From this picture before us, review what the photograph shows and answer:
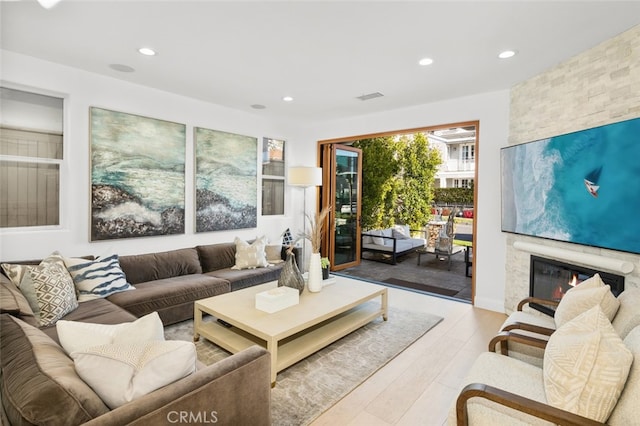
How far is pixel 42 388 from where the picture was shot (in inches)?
39.9

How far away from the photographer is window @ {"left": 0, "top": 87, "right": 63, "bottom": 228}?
3.10m

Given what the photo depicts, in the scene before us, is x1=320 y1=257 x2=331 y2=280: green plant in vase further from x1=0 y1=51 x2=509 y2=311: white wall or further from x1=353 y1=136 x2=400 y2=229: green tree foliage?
x1=353 y1=136 x2=400 y2=229: green tree foliage

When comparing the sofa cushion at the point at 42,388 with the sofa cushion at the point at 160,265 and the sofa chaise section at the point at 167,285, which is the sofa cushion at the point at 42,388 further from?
the sofa cushion at the point at 160,265

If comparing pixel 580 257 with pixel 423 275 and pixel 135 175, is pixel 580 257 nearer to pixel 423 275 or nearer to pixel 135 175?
pixel 423 275

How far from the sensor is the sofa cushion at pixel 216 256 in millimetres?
4279

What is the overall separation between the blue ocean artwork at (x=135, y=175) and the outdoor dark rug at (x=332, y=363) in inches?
53.7

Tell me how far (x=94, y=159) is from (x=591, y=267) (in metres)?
4.98

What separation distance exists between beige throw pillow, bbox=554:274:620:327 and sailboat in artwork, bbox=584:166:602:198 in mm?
889

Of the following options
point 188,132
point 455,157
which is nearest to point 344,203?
point 188,132

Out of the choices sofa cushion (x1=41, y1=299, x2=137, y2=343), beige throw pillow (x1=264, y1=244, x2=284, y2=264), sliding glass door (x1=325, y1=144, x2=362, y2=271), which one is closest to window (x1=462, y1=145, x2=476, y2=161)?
sliding glass door (x1=325, y1=144, x2=362, y2=271)

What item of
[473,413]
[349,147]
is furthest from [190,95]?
[473,413]

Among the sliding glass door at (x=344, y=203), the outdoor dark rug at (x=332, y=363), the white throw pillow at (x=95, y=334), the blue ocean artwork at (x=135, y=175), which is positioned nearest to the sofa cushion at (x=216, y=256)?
the blue ocean artwork at (x=135, y=175)

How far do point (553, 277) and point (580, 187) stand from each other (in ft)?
3.19

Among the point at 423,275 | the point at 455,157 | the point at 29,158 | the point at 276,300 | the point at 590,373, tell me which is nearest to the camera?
the point at 590,373
